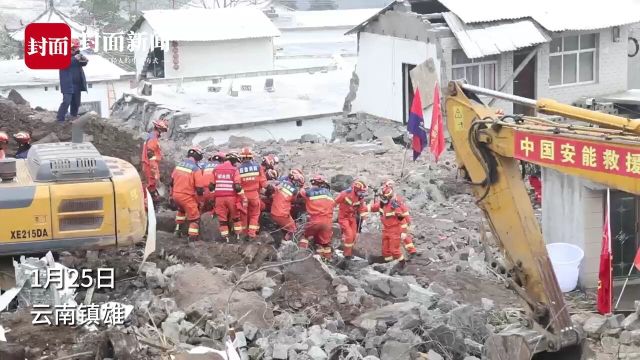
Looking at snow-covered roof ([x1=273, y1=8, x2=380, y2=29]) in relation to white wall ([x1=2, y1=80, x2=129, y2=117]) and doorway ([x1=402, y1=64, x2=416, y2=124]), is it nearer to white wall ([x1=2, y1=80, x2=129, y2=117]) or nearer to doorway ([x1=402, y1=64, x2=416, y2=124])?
white wall ([x1=2, y1=80, x2=129, y2=117])

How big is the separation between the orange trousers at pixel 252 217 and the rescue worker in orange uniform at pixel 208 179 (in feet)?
1.73

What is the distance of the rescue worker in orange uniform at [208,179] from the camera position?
1402 centimetres

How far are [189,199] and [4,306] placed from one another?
4.12 meters

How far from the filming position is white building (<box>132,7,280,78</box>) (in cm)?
3456

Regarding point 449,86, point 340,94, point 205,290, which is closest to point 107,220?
point 205,290

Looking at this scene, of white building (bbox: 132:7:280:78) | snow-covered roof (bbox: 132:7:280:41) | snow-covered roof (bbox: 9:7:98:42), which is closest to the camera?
snow-covered roof (bbox: 132:7:280:41)

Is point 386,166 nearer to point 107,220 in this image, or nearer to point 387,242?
point 387,242

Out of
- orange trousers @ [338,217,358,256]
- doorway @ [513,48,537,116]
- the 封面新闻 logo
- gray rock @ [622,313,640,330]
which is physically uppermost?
the 封面新闻 logo

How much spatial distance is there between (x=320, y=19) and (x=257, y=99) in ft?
60.4

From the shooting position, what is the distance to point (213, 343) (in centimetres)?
990

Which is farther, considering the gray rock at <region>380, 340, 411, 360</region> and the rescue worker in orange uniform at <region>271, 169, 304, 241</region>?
the rescue worker in orange uniform at <region>271, 169, 304, 241</region>

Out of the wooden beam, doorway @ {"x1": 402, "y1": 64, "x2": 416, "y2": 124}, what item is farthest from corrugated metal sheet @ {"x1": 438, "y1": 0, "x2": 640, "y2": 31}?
doorway @ {"x1": 402, "y1": 64, "x2": 416, "y2": 124}

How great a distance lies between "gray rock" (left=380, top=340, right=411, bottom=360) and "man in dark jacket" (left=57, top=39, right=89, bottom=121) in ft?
32.1

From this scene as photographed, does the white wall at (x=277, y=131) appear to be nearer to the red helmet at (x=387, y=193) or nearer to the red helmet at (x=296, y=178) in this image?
the red helmet at (x=296, y=178)
